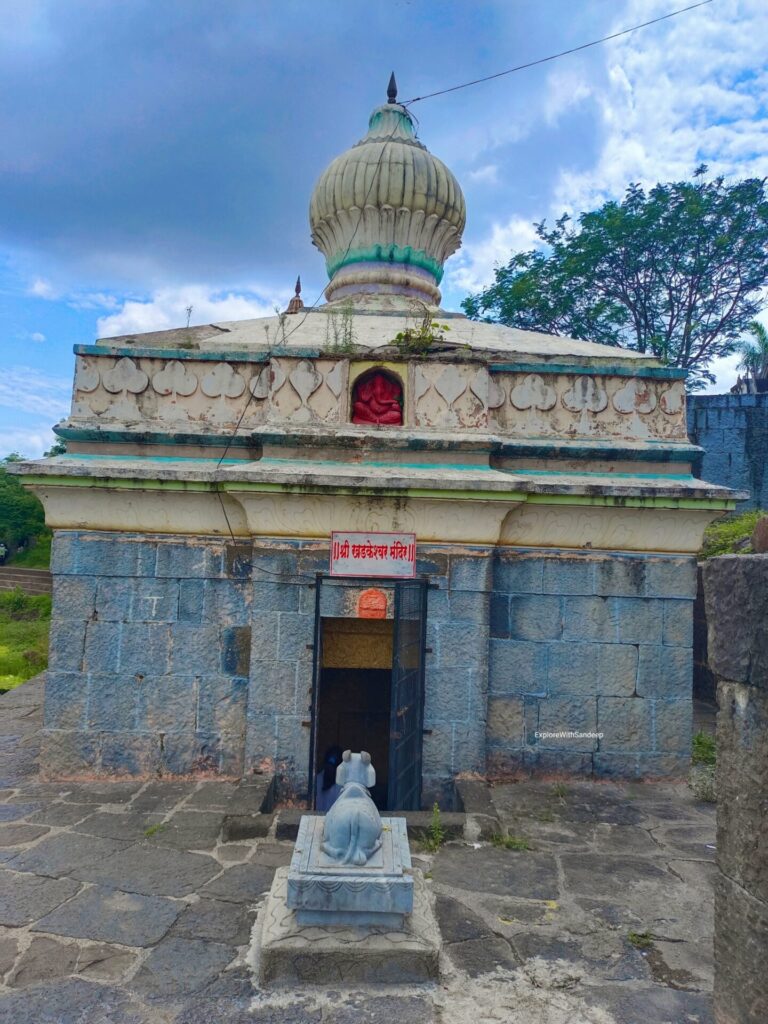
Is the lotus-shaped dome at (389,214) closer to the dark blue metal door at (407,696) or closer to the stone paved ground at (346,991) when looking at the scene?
the dark blue metal door at (407,696)

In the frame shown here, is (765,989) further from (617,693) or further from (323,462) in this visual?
(323,462)

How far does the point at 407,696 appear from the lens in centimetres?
513

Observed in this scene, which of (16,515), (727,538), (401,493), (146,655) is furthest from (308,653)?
(16,515)

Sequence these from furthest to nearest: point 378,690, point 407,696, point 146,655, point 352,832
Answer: point 378,690
point 146,655
point 407,696
point 352,832

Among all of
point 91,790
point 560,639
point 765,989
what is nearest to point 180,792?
point 91,790

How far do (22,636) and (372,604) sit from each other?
13342 millimetres

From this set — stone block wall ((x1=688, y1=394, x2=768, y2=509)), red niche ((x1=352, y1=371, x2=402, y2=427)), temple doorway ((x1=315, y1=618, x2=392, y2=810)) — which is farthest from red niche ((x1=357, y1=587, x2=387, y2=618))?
stone block wall ((x1=688, y1=394, x2=768, y2=509))

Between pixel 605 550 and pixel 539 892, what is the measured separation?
2.67m

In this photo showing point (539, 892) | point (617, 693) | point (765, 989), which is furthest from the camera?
point (617, 693)

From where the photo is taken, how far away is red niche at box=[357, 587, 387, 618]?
5.29 m

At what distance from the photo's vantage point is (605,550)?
5559 mm

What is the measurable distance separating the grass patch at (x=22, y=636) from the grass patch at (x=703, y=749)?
Result: 955 centimetres

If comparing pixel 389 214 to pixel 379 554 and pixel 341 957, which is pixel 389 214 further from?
pixel 341 957

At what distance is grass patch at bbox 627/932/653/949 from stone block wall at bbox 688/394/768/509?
1384cm
